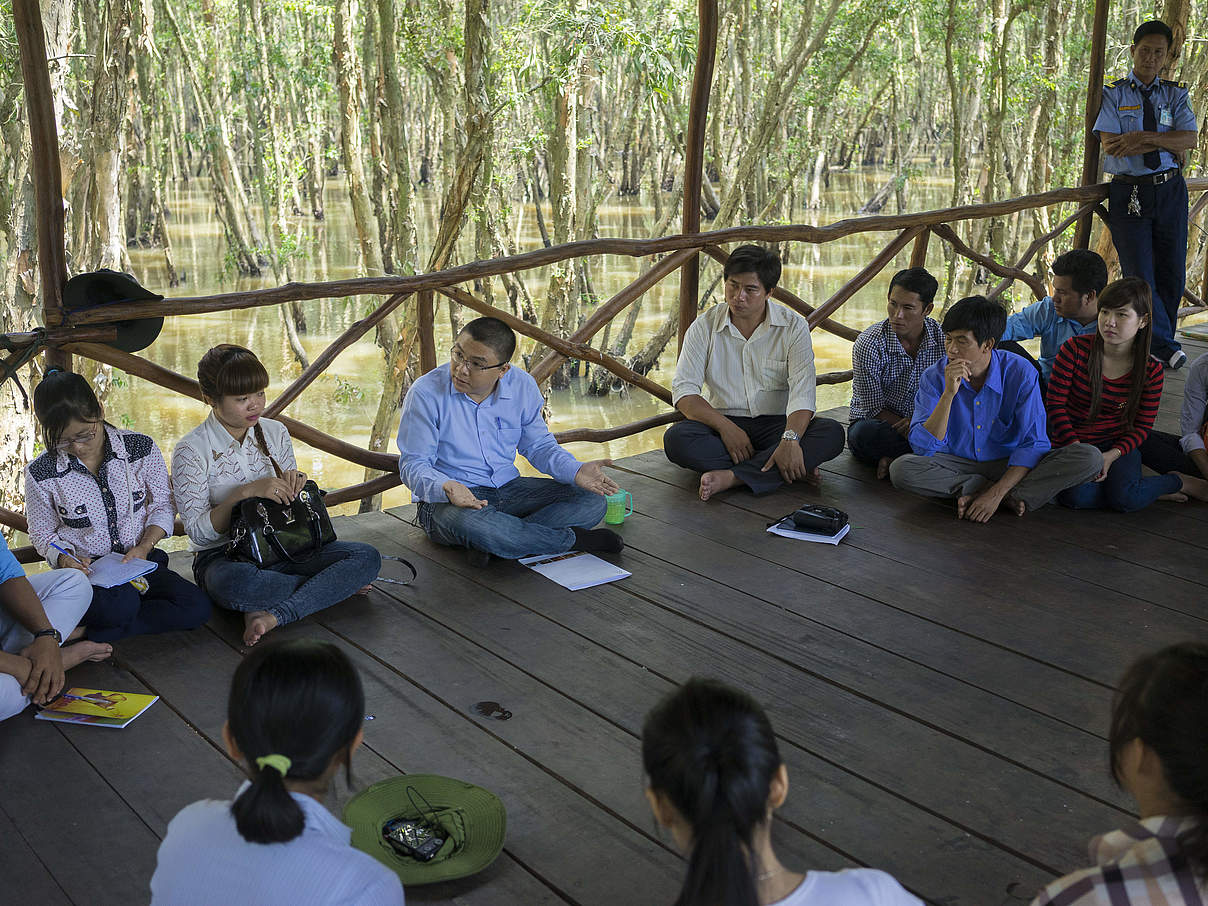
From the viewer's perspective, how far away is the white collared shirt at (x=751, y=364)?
423cm

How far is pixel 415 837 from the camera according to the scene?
6.74 ft

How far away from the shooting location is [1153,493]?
3975 millimetres

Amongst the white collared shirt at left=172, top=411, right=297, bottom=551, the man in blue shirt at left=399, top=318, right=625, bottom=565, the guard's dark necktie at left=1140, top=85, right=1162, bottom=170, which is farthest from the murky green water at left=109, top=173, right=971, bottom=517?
the guard's dark necktie at left=1140, top=85, right=1162, bottom=170

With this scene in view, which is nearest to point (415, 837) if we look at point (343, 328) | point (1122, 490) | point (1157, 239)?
point (1122, 490)

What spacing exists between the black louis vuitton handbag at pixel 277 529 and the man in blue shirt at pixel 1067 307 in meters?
2.62

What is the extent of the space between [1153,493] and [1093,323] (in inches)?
33.3

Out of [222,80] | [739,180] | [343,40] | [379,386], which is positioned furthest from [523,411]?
[222,80]

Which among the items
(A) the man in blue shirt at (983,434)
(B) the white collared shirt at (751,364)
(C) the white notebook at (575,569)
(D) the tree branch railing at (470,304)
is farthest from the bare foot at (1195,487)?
(C) the white notebook at (575,569)

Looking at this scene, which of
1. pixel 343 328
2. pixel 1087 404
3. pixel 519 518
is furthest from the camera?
pixel 343 328

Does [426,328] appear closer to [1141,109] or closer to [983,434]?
[983,434]

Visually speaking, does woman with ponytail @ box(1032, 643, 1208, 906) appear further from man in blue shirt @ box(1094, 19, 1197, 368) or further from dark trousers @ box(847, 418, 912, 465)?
man in blue shirt @ box(1094, 19, 1197, 368)

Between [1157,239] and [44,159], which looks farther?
[1157,239]

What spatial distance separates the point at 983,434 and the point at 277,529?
2340 millimetres

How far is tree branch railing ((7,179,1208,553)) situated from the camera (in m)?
3.32
